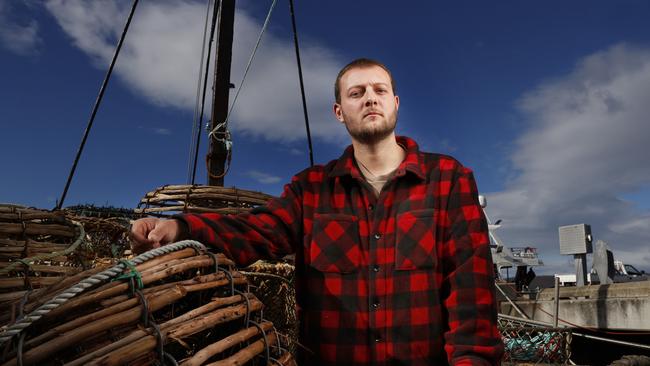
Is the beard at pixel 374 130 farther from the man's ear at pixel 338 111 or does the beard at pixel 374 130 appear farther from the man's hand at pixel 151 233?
the man's hand at pixel 151 233

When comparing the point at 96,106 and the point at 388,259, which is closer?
the point at 388,259

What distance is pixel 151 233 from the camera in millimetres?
1931

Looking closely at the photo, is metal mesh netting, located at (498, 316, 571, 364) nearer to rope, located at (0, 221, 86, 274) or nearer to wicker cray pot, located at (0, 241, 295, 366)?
rope, located at (0, 221, 86, 274)

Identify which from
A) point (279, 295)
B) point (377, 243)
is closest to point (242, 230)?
point (377, 243)

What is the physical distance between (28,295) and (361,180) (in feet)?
4.83

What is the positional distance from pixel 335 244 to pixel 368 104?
69 centimetres

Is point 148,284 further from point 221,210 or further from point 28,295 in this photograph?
point 221,210

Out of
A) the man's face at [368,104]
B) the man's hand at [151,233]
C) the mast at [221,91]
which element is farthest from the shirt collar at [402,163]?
the mast at [221,91]

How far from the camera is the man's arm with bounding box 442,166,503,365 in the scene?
6.41ft

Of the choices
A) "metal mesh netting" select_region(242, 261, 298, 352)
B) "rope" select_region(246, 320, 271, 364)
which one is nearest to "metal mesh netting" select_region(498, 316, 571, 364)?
"metal mesh netting" select_region(242, 261, 298, 352)

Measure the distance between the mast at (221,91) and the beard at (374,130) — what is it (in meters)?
3.68

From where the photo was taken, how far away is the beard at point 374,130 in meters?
2.35

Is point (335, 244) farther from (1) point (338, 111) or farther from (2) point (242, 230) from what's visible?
(1) point (338, 111)

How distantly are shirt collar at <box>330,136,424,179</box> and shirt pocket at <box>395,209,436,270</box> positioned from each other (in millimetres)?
213
